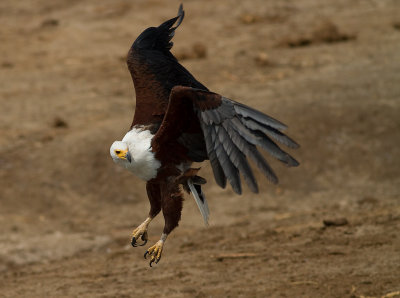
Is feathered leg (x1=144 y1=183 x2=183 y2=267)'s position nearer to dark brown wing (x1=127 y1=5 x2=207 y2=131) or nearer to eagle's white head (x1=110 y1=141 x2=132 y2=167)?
eagle's white head (x1=110 y1=141 x2=132 y2=167)

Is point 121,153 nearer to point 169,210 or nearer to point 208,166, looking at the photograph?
point 169,210

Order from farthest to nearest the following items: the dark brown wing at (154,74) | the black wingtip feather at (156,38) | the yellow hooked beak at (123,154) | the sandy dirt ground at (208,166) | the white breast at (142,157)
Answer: the sandy dirt ground at (208,166) < the black wingtip feather at (156,38) < the dark brown wing at (154,74) < the white breast at (142,157) < the yellow hooked beak at (123,154)

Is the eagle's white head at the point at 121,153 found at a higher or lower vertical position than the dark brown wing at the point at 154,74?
lower

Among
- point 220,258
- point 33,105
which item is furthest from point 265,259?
point 33,105

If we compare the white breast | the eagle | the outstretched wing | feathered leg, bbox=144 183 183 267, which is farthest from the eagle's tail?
the outstretched wing

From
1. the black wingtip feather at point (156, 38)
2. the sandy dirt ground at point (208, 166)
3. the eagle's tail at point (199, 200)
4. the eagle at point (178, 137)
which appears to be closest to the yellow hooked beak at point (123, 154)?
the eagle at point (178, 137)

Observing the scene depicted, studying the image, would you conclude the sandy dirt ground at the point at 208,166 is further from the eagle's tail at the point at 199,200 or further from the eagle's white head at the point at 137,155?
the eagle's white head at the point at 137,155

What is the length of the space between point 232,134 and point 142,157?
91 centimetres

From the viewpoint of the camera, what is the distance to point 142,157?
614 cm

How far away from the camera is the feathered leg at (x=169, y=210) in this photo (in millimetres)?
6309

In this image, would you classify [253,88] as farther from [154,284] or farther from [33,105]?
[154,284]

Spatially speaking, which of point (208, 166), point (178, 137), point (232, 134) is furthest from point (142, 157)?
point (208, 166)

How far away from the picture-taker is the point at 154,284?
8242mm

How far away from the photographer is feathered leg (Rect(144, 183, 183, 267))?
6309 mm
